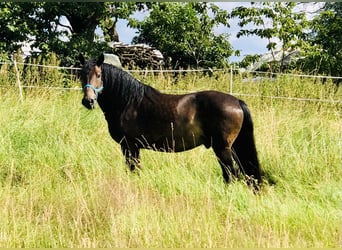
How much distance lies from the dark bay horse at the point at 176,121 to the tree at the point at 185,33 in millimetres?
12124

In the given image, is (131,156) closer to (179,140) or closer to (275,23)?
(179,140)

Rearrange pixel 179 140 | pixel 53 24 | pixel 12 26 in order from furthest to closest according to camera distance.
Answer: pixel 53 24 < pixel 12 26 < pixel 179 140

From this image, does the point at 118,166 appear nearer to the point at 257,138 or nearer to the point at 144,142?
the point at 144,142

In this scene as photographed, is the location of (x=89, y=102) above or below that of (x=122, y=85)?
below

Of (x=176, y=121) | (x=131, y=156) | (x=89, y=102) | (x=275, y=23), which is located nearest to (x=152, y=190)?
(x=131, y=156)

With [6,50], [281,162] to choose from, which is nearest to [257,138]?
[281,162]

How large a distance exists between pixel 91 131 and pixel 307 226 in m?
3.54

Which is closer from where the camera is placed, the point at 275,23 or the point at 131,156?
the point at 131,156

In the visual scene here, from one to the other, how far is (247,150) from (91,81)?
1.66 m

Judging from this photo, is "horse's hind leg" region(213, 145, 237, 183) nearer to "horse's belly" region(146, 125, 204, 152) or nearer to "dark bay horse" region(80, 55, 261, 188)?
"dark bay horse" region(80, 55, 261, 188)

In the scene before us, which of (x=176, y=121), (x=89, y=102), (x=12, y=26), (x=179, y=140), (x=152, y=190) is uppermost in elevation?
(x=12, y=26)

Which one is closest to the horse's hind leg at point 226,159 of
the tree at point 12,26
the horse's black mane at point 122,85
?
the horse's black mane at point 122,85

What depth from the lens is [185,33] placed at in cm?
1708

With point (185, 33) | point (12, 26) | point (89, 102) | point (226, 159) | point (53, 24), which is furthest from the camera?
point (185, 33)
